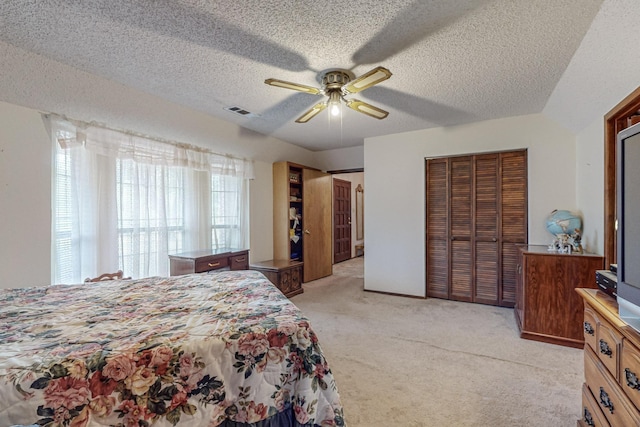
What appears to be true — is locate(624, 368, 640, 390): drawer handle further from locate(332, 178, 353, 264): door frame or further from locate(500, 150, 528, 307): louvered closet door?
locate(332, 178, 353, 264): door frame

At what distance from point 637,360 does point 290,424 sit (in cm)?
128

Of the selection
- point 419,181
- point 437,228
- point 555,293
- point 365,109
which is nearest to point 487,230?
point 437,228

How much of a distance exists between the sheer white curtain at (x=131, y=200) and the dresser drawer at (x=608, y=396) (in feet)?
12.4

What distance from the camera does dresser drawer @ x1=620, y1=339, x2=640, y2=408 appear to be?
99cm

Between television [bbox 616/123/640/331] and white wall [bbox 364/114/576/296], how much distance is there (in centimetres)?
251

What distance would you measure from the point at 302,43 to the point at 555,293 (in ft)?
9.75

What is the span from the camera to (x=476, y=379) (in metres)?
2.07

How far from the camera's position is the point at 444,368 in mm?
2229

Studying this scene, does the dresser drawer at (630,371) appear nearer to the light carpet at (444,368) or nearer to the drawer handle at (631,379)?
the drawer handle at (631,379)

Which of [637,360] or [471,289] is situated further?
[471,289]

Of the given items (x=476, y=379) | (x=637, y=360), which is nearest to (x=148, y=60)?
(x=637, y=360)

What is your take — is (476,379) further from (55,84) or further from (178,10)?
(55,84)

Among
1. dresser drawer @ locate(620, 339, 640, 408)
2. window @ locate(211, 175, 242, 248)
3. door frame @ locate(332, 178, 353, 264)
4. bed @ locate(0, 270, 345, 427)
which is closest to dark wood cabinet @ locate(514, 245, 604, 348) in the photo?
dresser drawer @ locate(620, 339, 640, 408)

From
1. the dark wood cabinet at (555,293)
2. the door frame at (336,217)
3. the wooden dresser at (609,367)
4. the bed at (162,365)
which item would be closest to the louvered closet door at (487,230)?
the dark wood cabinet at (555,293)
